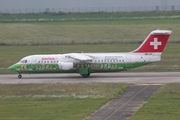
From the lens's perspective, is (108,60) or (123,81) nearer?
(123,81)

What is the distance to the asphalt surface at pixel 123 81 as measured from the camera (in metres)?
30.1

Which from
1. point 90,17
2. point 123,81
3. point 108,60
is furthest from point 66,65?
point 90,17

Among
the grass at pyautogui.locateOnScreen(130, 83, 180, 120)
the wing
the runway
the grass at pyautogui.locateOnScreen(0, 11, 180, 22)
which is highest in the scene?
the grass at pyautogui.locateOnScreen(0, 11, 180, 22)

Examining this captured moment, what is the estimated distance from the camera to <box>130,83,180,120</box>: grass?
94.0 ft

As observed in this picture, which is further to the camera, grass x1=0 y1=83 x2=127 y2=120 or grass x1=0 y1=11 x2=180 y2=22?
grass x1=0 y1=11 x2=180 y2=22

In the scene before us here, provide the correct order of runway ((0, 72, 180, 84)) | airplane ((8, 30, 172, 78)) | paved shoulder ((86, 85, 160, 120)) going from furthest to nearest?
airplane ((8, 30, 172, 78)), runway ((0, 72, 180, 84)), paved shoulder ((86, 85, 160, 120))

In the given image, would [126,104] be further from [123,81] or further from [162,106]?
[123,81]

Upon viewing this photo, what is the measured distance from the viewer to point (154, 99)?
34688 millimetres

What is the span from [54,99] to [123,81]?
11140 millimetres

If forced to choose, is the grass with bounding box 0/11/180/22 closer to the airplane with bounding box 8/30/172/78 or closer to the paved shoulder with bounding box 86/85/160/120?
the airplane with bounding box 8/30/172/78

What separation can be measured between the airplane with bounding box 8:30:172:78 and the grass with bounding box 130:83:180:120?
960 cm

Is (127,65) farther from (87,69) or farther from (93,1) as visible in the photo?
(93,1)

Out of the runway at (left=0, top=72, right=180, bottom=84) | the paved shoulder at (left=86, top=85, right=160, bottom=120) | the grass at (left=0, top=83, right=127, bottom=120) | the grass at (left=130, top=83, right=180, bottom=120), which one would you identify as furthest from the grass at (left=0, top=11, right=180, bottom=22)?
the grass at (left=130, top=83, right=180, bottom=120)

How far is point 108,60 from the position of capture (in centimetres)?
4909
